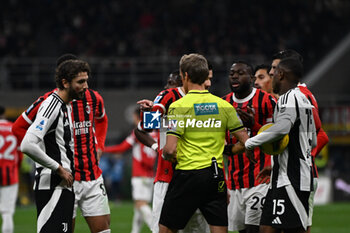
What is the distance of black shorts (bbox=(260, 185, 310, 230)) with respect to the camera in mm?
5859

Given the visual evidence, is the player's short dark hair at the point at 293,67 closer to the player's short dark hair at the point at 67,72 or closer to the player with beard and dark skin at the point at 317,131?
the player with beard and dark skin at the point at 317,131

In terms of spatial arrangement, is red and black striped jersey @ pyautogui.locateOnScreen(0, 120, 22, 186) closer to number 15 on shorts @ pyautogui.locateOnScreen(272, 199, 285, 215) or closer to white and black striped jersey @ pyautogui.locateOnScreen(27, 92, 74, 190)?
white and black striped jersey @ pyautogui.locateOnScreen(27, 92, 74, 190)

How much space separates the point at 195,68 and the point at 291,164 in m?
1.26

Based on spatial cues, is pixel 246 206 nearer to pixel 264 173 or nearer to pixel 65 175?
pixel 264 173

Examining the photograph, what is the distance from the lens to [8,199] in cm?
1094

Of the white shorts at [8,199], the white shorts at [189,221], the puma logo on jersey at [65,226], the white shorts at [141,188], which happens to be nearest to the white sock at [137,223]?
the white shorts at [141,188]

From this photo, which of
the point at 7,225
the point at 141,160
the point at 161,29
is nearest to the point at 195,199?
the point at 7,225

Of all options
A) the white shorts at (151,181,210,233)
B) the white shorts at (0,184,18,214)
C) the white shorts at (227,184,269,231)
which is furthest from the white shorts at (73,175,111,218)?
the white shorts at (0,184,18,214)

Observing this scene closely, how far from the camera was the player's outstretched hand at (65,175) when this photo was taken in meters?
6.04

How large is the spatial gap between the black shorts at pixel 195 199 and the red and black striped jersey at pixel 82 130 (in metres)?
1.43

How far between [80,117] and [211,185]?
1.81 metres

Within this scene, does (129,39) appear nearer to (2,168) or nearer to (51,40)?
(51,40)

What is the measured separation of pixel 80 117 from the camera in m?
6.79

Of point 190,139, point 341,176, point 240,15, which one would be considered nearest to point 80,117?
point 190,139
